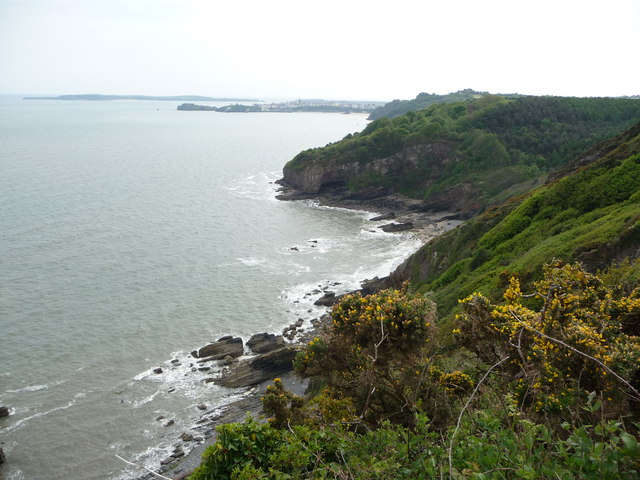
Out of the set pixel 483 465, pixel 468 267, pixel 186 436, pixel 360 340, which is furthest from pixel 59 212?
pixel 483 465

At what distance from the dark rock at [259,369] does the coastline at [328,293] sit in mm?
425

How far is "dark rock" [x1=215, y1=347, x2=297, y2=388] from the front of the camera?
30.8 m

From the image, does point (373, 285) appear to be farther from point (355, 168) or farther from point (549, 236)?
point (355, 168)

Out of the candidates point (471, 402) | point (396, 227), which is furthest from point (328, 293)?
point (471, 402)

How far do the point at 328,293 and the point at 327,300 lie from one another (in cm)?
111

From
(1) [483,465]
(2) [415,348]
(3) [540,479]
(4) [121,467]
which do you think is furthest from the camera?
(4) [121,467]

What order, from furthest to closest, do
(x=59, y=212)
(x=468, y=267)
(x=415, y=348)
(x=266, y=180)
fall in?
(x=266, y=180), (x=59, y=212), (x=468, y=267), (x=415, y=348)

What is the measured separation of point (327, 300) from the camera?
137ft

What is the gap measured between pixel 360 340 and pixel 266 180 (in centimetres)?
8672

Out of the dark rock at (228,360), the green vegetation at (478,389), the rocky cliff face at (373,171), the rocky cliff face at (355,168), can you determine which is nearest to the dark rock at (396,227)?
the rocky cliff face at (373,171)

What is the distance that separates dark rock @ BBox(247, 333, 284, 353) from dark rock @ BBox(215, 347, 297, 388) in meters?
1.21

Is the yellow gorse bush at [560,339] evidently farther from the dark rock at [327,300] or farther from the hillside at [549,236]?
the dark rock at [327,300]

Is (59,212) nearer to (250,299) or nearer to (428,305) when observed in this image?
(250,299)

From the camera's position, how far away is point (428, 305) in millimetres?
12234
